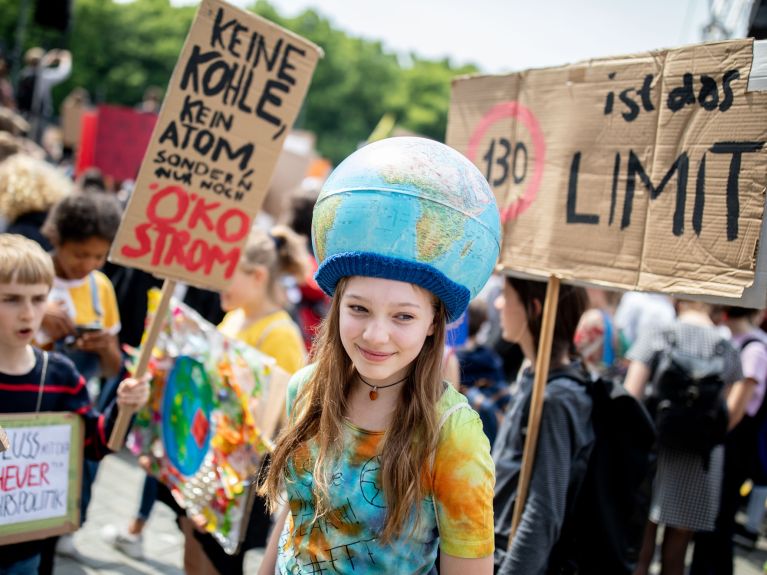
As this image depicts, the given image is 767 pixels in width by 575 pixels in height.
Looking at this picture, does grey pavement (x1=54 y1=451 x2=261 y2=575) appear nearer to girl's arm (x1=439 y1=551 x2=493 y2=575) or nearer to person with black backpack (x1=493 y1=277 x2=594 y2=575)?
person with black backpack (x1=493 y1=277 x2=594 y2=575)

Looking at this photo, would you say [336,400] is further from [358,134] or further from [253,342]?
[358,134]

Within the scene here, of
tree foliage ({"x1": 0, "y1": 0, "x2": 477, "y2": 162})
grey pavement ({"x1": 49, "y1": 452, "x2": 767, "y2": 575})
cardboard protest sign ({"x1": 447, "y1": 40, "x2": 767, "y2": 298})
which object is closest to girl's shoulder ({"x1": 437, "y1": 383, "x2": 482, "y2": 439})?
cardboard protest sign ({"x1": 447, "y1": 40, "x2": 767, "y2": 298})

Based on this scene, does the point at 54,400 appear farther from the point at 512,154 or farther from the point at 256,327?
the point at 512,154

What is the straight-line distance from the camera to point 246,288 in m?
3.30

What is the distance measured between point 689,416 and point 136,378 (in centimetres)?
278

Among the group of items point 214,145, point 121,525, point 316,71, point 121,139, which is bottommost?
point 121,525

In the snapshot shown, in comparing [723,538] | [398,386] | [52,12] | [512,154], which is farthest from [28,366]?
[52,12]

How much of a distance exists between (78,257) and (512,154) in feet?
7.25

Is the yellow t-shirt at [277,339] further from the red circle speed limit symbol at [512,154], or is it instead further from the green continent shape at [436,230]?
the green continent shape at [436,230]

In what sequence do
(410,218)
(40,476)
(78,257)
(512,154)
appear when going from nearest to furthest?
(410,218)
(40,476)
(512,154)
(78,257)

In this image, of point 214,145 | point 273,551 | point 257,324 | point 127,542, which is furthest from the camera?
point 127,542

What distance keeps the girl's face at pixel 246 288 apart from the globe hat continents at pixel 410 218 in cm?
170

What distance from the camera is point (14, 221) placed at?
4.11m

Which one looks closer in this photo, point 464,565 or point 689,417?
point 464,565
